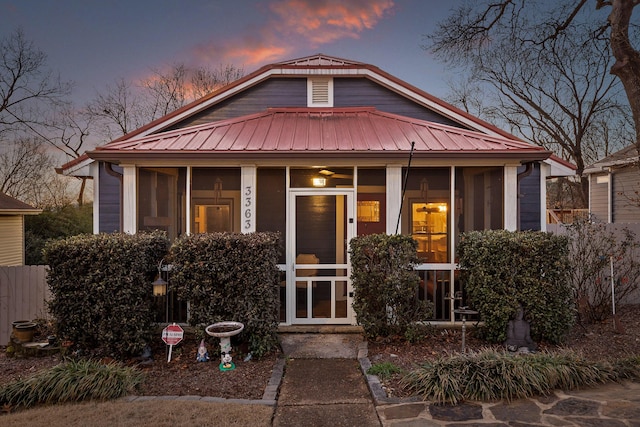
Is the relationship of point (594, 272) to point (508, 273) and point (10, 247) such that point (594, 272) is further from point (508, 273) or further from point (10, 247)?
point (10, 247)

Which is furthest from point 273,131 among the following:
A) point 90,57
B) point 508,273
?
point 90,57

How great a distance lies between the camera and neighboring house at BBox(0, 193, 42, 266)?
15.1 meters

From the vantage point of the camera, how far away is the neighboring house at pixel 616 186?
13.6 meters

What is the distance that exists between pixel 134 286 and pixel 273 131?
354 centimetres

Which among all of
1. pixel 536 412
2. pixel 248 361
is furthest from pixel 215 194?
pixel 536 412

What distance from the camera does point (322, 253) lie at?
21.5 ft

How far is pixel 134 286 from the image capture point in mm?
5109

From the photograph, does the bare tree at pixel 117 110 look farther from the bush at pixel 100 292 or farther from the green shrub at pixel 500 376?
the green shrub at pixel 500 376

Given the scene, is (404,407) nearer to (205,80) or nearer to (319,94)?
(319,94)

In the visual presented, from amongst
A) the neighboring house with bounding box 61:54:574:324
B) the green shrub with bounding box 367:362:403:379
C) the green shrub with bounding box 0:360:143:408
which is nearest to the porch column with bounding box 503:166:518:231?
the neighboring house with bounding box 61:54:574:324

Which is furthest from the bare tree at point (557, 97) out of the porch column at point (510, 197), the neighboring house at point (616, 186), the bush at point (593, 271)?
the bush at point (593, 271)

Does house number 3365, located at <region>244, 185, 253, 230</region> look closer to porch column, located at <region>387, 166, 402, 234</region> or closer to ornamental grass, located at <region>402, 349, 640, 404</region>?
porch column, located at <region>387, 166, 402, 234</region>

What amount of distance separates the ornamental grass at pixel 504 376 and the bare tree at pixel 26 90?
21.3 meters

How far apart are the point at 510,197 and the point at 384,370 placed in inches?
138
